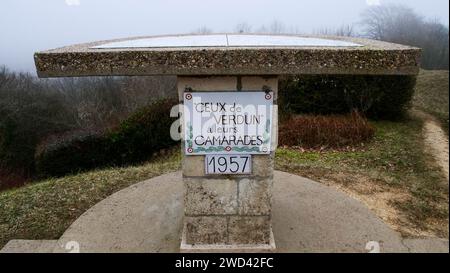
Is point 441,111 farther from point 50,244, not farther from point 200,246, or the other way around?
point 50,244

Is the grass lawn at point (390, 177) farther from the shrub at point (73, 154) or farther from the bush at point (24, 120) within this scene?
the bush at point (24, 120)

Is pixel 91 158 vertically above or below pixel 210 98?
below

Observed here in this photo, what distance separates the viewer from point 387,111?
32.9 ft

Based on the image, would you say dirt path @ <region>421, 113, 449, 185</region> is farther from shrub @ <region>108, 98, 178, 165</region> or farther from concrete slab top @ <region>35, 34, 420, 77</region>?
shrub @ <region>108, 98, 178, 165</region>

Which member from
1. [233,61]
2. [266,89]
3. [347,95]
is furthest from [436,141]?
[233,61]

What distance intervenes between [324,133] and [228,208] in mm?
5353

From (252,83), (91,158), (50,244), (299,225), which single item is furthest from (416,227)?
(91,158)

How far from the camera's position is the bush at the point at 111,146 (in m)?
8.92

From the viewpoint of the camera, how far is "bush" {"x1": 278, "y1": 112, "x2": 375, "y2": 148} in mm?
7977

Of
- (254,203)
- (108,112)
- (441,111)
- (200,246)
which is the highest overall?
(254,203)

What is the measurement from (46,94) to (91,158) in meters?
8.30

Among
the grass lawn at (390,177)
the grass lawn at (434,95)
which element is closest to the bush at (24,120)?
the grass lawn at (390,177)

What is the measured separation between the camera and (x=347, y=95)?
9.74 meters

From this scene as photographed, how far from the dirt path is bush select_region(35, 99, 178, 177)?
19.5ft
